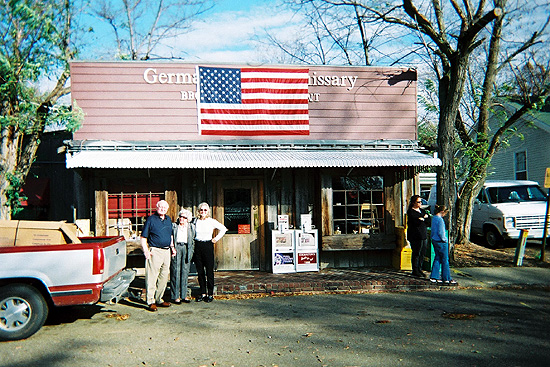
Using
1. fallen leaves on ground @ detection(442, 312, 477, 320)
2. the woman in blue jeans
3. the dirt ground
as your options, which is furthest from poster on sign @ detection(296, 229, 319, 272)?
fallen leaves on ground @ detection(442, 312, 477, 320)

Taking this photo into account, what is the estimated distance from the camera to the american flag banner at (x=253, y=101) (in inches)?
444

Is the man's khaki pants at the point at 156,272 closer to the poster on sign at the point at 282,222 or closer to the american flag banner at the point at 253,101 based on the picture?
the poster on sign at the point at 282,222

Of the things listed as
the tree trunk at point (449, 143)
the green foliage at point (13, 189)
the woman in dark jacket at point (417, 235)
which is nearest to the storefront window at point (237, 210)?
the woman in dark jacket at point (417, 235)

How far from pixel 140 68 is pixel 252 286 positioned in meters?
5.83

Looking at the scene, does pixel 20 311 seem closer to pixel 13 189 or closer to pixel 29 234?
pixel 29 234

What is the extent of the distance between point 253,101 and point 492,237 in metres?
9.54

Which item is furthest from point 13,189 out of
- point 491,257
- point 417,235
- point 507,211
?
point 507,211

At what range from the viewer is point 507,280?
9.93 m

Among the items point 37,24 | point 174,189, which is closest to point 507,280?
point 174,189

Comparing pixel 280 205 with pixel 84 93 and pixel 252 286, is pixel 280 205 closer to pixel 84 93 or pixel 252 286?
pixel 252 286

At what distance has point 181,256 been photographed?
27.6 ft

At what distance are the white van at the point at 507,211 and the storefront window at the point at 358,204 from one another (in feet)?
19.3

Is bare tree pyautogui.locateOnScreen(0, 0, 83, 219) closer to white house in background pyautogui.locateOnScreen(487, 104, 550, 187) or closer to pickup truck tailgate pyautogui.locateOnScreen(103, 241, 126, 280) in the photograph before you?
pickup truck tailgate pyautogui.locateOnScreen(103, 241, 126, 280)

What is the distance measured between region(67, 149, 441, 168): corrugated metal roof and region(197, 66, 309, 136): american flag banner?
661mm
